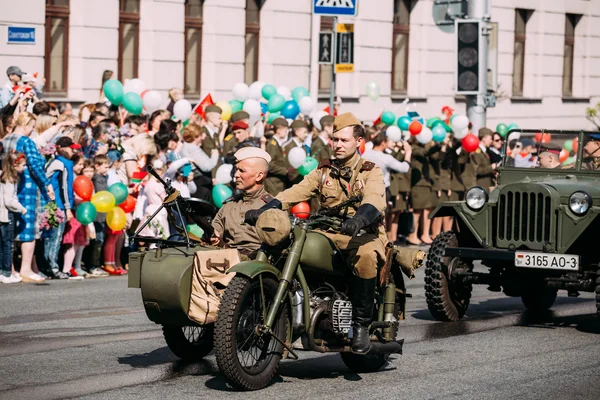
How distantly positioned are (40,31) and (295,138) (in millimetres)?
6363

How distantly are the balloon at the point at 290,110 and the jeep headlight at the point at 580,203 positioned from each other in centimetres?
920

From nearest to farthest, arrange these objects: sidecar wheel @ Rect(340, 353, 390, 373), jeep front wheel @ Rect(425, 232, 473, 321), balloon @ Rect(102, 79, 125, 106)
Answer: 1. sidecar wheel @ Rect(340, 353, 390, 373)
2. jeep front wheel @ Rect(425, 232, 473, 321)
3. balloon @ Rect(102, 79, 125, 106)

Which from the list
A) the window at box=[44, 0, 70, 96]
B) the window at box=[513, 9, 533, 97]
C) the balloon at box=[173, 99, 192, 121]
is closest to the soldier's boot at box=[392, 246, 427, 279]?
the balloon at box=[173, 99, 192, 121]

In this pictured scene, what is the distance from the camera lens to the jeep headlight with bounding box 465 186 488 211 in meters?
13.0

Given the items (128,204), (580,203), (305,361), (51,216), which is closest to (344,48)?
(128,204)

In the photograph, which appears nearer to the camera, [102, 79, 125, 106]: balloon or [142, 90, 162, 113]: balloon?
[102, 79, 125, 106]: balloon

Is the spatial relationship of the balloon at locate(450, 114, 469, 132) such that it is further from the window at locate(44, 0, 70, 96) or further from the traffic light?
the window at locate(44, 0, 70, 96)

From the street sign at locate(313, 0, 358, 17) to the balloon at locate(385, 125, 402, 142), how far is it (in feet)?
6.42

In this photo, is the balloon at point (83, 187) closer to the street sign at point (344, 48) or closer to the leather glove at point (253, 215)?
the leather glove at point (253, 215)

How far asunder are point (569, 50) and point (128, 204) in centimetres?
2721

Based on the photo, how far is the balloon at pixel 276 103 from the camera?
2095 cm

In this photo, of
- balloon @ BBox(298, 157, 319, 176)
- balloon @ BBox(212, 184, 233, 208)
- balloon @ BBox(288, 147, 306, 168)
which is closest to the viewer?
balloon @ BBox(212, 184, 233, 208)

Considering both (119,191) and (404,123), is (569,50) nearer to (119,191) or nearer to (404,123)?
(404,123)

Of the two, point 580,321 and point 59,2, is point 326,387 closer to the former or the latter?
point 580,321
